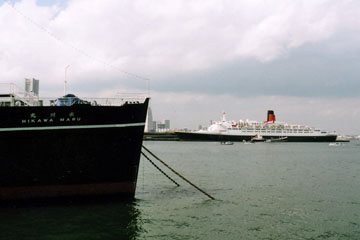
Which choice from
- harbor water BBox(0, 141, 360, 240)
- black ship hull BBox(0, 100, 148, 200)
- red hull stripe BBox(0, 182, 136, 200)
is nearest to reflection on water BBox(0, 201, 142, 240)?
harbor water BBox(0, 141, 360, 240)

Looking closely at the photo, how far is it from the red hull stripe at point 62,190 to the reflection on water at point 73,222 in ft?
1.64

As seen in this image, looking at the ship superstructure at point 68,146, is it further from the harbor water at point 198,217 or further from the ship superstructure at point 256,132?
the ship superstructure at point 256,132

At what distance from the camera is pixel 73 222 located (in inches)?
462

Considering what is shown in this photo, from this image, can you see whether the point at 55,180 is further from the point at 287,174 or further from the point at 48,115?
the point at 287,174

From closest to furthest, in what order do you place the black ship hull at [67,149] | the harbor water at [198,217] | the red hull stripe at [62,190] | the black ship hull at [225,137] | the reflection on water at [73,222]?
the reflection on water at [73,222]
the harbor water at [198,217]
the black ship hull at [67,149]
the red hull stripe at [62,190]
the black ship hull at [225,137]

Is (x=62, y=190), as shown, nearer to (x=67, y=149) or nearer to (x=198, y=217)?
(x=67, y=149)

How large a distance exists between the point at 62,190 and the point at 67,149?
5.83 feet

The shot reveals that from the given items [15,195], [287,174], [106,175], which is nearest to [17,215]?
[15,195]

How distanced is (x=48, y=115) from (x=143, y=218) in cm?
552

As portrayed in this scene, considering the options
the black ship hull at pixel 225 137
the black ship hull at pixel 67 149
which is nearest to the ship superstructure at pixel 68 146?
the black ship hull at pixel 67 149

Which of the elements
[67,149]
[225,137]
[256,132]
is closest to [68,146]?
[67,149]

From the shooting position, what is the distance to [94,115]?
13.1 metres

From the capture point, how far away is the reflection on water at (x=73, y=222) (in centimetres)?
1063

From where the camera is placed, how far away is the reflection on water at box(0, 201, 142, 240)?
10.6m
